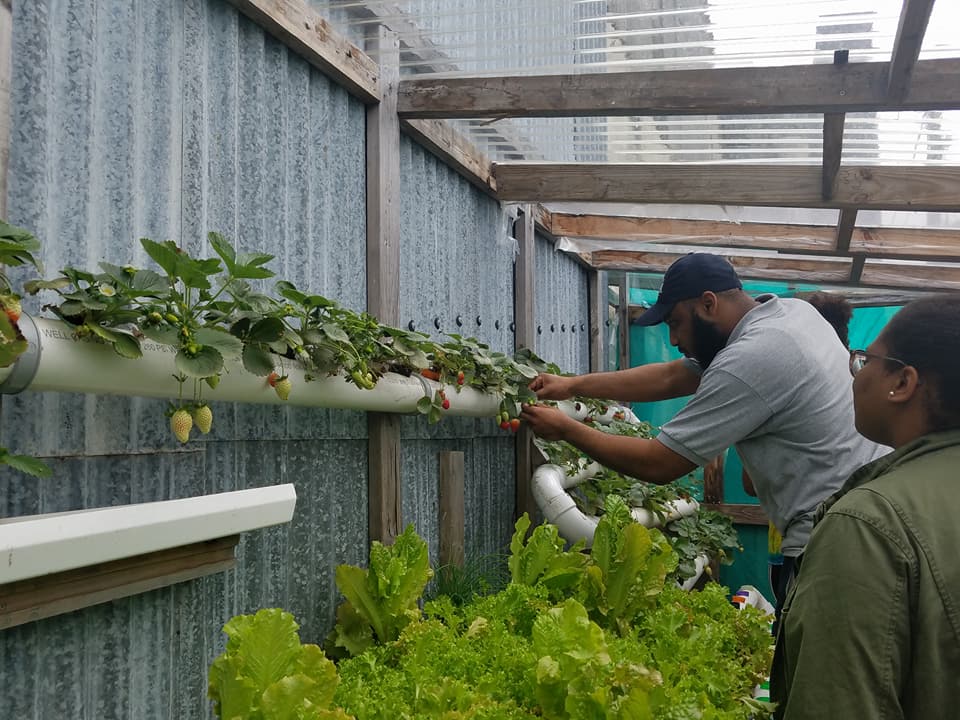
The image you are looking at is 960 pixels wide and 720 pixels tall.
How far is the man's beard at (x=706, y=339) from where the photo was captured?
3.71 metres

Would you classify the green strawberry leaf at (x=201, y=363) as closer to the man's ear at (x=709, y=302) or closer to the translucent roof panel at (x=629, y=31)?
the translucent roof panel at (x=629, y=31)

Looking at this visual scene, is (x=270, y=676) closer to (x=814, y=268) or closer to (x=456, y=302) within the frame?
(x=456, y=302)

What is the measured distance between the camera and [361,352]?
266cm

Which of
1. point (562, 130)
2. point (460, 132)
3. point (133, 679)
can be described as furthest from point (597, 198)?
point (133, 679)

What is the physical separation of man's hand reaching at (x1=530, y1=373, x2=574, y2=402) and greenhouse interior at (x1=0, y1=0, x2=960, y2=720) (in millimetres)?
23

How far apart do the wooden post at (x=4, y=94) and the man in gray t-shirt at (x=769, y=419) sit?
7.56 ft

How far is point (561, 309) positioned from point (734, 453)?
7.51 ft

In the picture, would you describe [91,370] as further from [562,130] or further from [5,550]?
[562,130]

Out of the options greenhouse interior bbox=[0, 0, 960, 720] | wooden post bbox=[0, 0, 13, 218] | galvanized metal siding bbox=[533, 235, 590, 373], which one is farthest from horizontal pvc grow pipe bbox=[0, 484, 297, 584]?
galvanized metal siding bbox=[533, 235, 590, 373]

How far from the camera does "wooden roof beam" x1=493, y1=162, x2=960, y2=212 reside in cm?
424

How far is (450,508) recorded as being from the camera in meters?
3.78

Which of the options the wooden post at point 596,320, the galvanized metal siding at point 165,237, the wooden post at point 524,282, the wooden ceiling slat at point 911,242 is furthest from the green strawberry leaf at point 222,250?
the wooden post at point 596,320

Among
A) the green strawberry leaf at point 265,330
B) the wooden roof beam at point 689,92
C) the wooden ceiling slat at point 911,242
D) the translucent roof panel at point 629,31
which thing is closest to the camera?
the green strawberry leaf at point 265,330

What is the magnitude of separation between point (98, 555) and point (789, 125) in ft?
11.5
